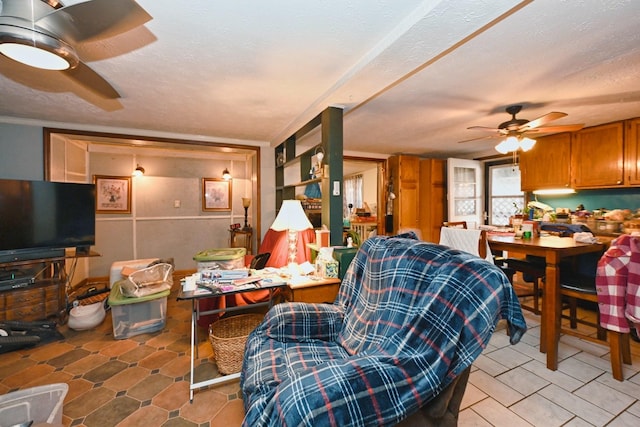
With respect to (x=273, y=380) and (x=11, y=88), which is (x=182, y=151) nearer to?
(x=11, y=88)

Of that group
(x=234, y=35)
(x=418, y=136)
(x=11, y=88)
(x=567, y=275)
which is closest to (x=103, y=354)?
(x=11, y=88)

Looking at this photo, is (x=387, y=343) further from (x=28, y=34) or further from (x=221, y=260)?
(x=221, y=260)

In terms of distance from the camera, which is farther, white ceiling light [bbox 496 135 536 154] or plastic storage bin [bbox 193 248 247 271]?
plastic storage bin [bbox 193 248 247 271]

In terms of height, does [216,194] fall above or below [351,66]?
below

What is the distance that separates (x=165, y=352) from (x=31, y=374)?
89cm

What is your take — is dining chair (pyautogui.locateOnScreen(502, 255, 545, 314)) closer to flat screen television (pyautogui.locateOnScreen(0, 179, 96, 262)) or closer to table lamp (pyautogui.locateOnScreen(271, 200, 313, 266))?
table lamp (pyautogui.locateOnScreen(271, 200, 313, 266))

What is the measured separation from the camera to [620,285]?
1.83 meters

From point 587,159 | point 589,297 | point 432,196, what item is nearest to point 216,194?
point 432,196

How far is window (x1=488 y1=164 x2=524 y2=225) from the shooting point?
506 cm

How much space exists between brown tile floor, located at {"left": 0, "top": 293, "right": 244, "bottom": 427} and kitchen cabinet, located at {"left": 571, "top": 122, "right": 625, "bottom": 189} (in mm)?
4874

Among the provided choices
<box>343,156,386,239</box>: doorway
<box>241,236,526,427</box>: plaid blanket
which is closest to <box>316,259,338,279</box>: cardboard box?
<box>241,236,526,427</box>: plaid blanket

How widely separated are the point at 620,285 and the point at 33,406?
3.68 meters

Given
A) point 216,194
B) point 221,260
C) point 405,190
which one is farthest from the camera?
point 405,190

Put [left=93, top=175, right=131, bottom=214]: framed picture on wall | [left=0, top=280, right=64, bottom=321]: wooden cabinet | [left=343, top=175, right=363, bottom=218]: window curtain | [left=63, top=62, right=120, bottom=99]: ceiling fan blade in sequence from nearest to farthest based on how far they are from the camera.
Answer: [left=63, top=62, right=120, bottom=99]: ceiling fan blade < [left=0, top=280, right=64, bottom=321]: wooden cabinet < [left=93, top=175, right=131, bottom=214]: framed picture on wall < [left=343, top=175, right=363, bottom=218]: window curtain
